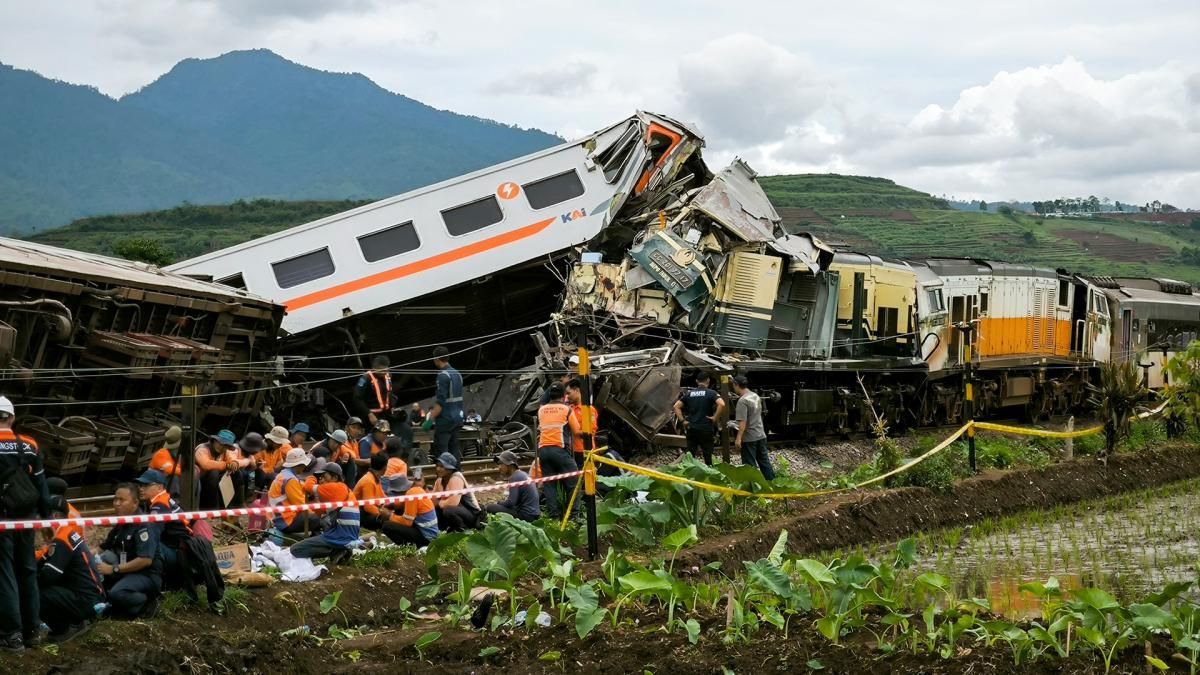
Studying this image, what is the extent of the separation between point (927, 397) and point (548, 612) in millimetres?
19646

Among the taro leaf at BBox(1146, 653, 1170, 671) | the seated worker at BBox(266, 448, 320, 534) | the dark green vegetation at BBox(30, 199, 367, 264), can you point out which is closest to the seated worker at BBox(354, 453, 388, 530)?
the seated worker at BBox(266, 448, 320, 534)

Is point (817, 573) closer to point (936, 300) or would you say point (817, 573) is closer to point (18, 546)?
point (18, 546)

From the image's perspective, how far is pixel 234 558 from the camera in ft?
35.9

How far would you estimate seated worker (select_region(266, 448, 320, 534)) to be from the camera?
42.7 feet

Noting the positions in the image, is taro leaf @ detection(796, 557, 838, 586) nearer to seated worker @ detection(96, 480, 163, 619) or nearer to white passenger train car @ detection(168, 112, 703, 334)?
seated worker @ detection(96, 480, 163, 619)

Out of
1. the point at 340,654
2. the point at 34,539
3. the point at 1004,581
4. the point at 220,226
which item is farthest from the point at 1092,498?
the point at 220,226

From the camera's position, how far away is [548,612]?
920 cm

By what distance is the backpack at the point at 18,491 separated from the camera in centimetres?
859

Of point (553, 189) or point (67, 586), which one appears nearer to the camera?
point (67, 586)

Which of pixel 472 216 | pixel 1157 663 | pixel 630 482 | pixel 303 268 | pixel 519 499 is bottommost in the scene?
pixel 519 499

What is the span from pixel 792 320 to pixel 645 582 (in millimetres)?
15333

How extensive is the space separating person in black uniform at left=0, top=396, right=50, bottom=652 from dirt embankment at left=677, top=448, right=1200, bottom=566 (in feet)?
17.4

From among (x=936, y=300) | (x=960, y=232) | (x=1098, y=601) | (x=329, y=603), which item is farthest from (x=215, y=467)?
(x=960, y=232)

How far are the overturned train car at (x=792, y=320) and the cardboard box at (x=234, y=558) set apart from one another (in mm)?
9169
